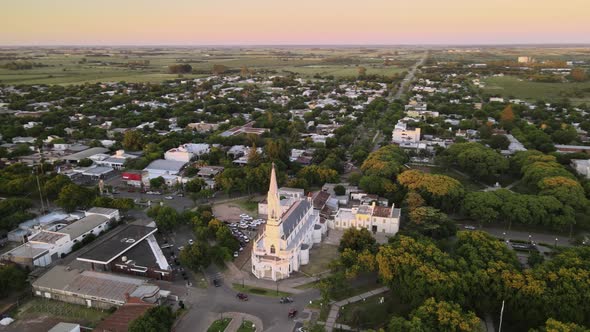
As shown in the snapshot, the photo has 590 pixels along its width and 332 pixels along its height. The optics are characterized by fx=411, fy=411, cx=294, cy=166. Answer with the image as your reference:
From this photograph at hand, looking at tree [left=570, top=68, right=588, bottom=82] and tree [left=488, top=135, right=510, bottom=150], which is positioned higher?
tree [left=570, top=68, right=588, bottom=82]

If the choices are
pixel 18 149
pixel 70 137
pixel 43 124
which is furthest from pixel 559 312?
pixel 43 124

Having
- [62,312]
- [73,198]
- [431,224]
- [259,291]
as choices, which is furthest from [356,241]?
[73,198]

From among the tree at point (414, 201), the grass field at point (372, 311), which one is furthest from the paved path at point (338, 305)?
the tree at point (414, 201)

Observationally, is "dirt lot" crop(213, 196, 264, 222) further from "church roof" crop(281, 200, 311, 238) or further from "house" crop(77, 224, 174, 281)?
"house" crop(77, 224, 174, 281)

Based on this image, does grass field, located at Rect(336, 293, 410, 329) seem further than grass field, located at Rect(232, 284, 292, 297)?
No

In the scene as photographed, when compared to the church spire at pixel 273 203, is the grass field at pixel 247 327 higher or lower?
lower

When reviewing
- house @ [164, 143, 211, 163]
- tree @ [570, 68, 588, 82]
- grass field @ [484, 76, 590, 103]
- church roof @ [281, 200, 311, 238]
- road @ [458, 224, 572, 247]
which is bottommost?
road @ [458, 224, 572, 247]

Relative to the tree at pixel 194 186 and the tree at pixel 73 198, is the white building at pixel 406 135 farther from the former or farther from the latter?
the tree at pixel 73 198

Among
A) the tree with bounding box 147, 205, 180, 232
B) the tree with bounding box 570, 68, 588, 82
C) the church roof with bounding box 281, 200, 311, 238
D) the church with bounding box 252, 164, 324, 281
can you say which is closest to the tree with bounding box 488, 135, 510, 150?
the church roof with bounding box 281, 200, 311, 238
